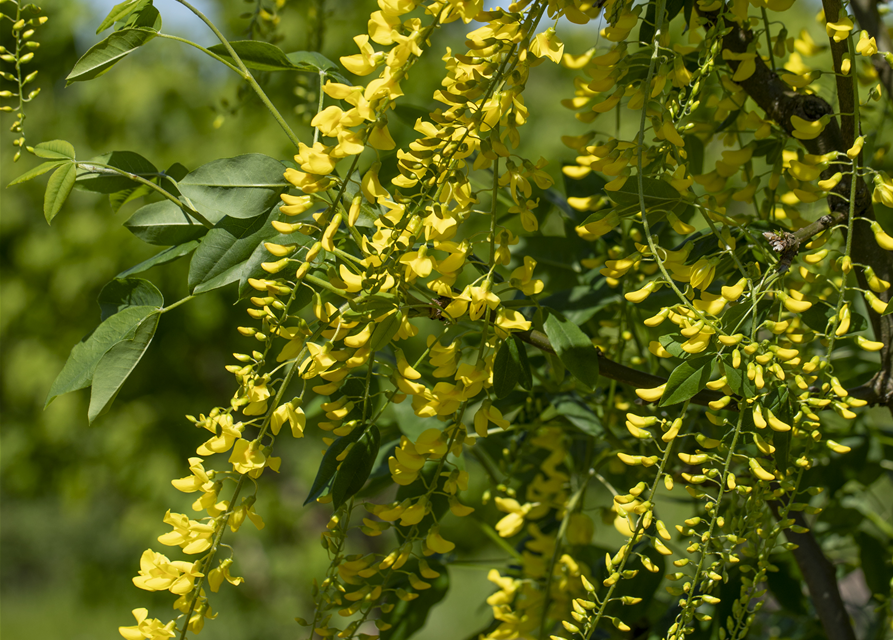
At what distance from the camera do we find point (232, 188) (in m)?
0.44

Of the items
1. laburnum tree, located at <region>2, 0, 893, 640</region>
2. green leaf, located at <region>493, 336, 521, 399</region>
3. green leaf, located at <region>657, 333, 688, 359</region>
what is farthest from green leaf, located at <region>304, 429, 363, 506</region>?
green leaf, located at <region>657, 333, 688, 359</region>

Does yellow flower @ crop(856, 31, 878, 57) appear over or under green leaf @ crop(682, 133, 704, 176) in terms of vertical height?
over

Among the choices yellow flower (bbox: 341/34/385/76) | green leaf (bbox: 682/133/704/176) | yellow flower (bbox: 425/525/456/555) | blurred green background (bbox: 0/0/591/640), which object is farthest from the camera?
blurred green background (bbox: 0/0/591/640)

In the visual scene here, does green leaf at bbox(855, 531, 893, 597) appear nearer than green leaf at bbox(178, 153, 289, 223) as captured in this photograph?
No

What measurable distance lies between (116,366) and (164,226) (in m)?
0.11

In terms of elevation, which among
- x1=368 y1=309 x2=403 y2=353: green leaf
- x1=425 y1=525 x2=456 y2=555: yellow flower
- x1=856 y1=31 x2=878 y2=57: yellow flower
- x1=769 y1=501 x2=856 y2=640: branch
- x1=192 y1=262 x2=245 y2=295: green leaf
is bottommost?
x1=769 y1=501 x2=856 y2=640: branch

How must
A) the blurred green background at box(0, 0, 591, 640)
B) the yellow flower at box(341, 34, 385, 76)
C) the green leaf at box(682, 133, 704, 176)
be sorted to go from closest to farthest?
the yellow flower at box(341, 34, 385, 76) < the green leaf at box(682, 133, 704, 176) < the blurred green background at box(0, 0, 591, 640)

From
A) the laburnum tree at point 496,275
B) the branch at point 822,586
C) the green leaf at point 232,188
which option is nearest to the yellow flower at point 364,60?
the laburnum tree at point 496,275

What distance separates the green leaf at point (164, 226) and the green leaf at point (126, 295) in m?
0.03

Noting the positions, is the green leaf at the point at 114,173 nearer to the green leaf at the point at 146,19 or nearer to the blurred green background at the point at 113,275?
the green leaf at the point at 146,19

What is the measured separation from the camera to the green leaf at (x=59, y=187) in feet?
1.46

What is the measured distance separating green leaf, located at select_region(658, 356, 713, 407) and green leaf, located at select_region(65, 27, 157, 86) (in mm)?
400

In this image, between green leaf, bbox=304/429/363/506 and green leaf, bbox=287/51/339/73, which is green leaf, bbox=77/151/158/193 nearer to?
green leaf, bbox=287/51/339/73

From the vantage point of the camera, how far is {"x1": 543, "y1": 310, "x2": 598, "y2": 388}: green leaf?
427mm
